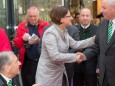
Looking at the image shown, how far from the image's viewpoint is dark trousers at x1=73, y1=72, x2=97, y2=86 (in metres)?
5.23

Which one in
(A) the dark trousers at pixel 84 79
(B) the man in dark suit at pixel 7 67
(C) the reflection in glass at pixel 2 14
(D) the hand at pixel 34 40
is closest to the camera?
(B) the man in dark suit at pixel 7 67

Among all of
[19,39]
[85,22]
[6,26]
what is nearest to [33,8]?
[19,39]

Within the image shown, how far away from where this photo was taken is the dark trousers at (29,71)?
506 centimetres

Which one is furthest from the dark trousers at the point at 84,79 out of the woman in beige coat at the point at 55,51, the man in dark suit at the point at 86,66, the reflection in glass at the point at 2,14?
the reflection in glass at the point at 2,14

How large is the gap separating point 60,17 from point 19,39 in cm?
123

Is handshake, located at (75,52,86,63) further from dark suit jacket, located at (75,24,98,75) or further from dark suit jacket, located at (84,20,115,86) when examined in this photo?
dark suit jacket, located at (75,24,98,75)

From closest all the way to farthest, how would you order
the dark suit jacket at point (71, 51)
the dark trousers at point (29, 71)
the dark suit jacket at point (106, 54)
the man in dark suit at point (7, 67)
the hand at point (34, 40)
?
the man in dark suit at point (7, 67) → the dark suit jacket at point (106, 54) → the dark suit jacket at point (71, 51) → the hand at point (34, 40) → the dark trousers at point (29, 71)

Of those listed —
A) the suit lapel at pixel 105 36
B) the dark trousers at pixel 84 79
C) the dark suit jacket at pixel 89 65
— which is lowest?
the dark trousers at pixel 84 79

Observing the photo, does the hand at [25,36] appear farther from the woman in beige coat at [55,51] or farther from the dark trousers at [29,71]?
the woman in beige coat at [55,51]

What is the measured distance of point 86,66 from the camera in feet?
16.8

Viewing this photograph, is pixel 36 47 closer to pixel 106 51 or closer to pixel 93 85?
pixel 93 85

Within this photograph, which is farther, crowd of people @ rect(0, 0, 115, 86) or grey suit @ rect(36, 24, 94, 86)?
grey suit @ rect(36, 24, 94, 86)

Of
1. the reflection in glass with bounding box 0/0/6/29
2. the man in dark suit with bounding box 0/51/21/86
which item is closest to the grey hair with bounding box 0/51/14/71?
the man in dark suit with bounding box 0/51/21/86

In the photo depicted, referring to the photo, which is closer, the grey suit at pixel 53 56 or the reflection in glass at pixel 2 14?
the grey suit at pixel 53 56
